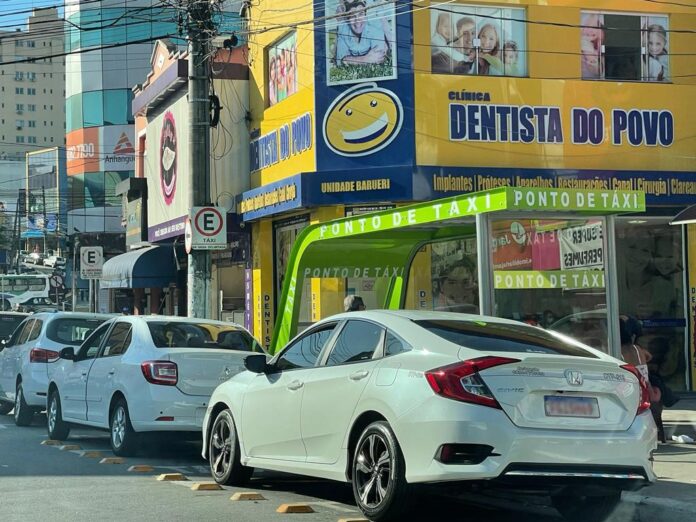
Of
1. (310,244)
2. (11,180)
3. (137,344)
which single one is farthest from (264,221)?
(11,180)

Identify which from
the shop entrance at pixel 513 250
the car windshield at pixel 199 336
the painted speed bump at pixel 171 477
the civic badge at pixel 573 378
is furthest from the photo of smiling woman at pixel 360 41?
the civic badge at pixel 573 378

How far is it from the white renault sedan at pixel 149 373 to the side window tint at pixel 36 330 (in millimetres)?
3049

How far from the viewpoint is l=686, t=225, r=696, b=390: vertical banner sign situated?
744 inches

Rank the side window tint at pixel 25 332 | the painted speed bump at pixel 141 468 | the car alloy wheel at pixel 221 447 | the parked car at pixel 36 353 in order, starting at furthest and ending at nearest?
the side window tint at pixel 25 332 → the parked car at pixel 36 353 → the painted speed bump at pixel 141 468 → the car alloy wheel at pixel 221 447

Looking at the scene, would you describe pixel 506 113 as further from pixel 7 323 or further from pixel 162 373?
pixel 7 323

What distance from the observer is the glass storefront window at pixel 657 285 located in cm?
1900

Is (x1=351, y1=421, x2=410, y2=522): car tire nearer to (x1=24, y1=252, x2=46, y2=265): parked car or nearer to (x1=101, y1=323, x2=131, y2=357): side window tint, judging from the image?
(x1=101, y1=323, x2=131, y2=357): side window tint

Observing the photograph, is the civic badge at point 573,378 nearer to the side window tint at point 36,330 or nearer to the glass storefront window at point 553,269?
the glass storefront window at point 553,269

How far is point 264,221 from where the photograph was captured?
75.6ft

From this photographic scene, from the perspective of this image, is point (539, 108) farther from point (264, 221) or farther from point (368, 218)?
point (368, 218)

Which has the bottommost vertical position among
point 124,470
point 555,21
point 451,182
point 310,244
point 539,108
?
point 124,470

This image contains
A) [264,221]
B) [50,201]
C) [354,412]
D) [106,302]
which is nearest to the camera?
[354,412]

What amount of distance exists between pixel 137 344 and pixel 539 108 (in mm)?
10042

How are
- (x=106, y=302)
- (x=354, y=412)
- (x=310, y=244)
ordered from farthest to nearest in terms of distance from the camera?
1. (x=106, y=302)
2. (x=310, y=244)
3. (x=354, y=412)
